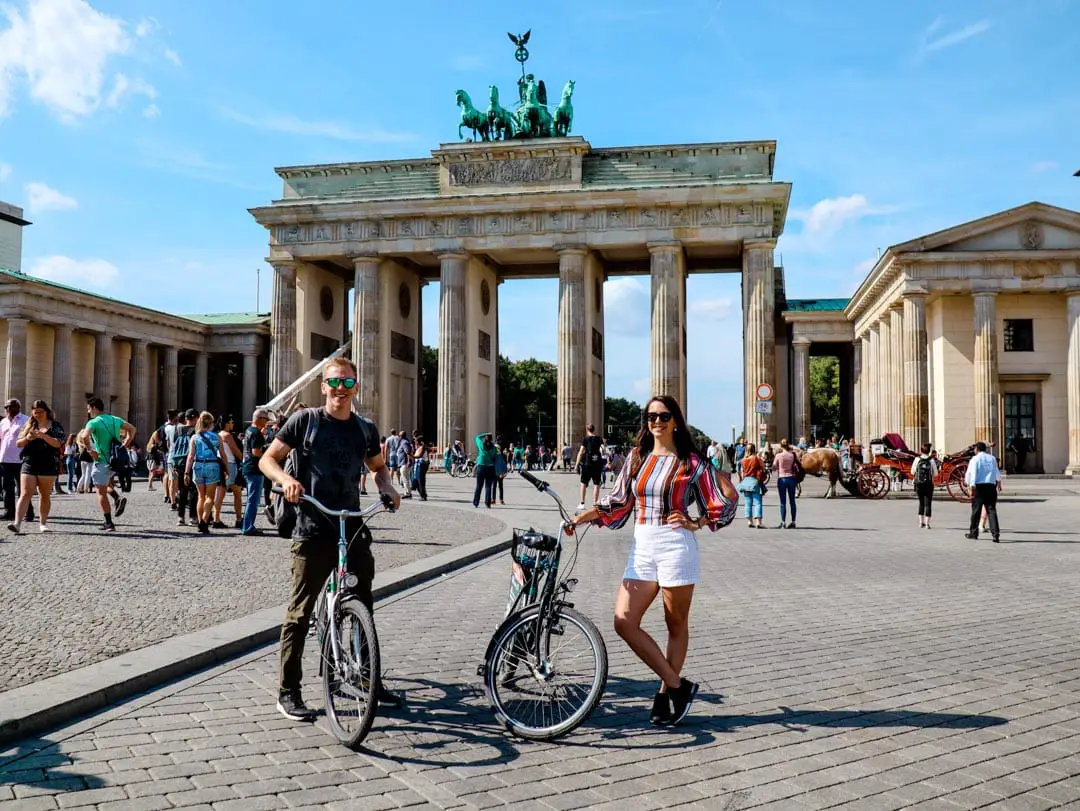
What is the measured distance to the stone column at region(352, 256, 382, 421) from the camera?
46844 millimetres

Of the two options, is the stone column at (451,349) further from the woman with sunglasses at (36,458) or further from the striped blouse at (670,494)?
the striped blouse at (670,494)

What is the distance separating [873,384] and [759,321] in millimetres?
6007

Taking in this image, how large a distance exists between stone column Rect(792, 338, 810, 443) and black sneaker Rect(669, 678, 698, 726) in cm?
4699

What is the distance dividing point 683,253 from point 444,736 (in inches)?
1743

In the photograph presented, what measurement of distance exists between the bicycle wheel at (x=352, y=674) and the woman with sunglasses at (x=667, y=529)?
123 cm

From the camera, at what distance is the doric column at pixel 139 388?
2095 inches

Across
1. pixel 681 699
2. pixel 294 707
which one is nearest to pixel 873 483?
pixel 681 699

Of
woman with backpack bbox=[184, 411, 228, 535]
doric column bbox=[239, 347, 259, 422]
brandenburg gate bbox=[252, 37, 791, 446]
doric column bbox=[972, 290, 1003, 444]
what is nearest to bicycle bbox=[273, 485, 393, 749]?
woman with backpack bbox=[184, 411, 228, 535]

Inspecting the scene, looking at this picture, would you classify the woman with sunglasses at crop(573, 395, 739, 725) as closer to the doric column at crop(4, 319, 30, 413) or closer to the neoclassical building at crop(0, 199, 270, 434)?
the doric column at crop(4, 319, 30, 413)

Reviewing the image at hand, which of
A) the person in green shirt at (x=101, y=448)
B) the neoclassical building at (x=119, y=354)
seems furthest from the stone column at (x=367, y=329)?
the person in green shirt at (x=101, y=448)

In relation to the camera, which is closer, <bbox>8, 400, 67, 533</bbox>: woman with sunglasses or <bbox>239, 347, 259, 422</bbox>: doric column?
<bbox>8, 400, 67, 533</bbox>: woman with sunglasses

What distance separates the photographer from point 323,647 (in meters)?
4.85

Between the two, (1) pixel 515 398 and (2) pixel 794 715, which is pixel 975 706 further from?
(1) pixel 515 398

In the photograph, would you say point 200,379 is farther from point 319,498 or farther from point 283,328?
point 319,498
